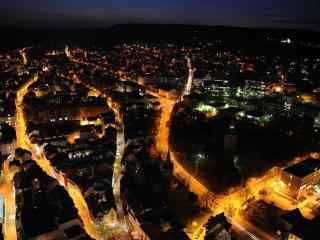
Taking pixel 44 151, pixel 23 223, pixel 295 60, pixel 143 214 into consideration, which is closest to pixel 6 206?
pixel 23 223

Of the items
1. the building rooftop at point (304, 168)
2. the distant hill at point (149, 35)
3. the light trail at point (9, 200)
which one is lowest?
the light trail at point (9, 200)

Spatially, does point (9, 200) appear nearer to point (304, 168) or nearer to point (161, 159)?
point (161, 159)

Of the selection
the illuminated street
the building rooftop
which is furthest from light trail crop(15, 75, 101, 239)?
the building rooftop

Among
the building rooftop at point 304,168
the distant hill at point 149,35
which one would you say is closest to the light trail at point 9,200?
the building rooftop at point 304,168

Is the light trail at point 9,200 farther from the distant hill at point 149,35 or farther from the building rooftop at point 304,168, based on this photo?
the distant hill at point 149,35

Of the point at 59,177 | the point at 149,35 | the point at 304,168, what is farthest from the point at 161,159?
the point at 149,35
